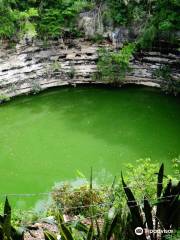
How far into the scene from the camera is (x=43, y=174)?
8719 millimetres

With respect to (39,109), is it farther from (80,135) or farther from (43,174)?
(43,174)

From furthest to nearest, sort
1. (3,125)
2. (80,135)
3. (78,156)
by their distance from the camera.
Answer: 1. (3,125)
2. (80,135)
3. (78,156)

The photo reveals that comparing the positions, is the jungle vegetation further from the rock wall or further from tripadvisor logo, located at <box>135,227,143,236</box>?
tripadvisor logo, located at <box>135,227,143,236</box>

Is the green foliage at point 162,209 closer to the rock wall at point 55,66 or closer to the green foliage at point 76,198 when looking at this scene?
the green foliage at point 76,198

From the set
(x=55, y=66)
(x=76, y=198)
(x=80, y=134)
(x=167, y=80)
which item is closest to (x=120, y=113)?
(x=80, y=134)

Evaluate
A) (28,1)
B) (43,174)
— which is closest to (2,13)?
(28,1)

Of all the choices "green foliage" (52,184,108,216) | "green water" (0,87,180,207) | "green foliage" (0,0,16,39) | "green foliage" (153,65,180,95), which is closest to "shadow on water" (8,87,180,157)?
"green water" (0,87,180,207)

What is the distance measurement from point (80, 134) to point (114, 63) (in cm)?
292

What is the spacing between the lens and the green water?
28.8ft

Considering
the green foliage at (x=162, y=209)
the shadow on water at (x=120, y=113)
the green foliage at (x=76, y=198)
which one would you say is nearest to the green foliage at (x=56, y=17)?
the shadow on water at (x=120, y=113)

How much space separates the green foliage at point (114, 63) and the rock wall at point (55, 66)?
11.4 inches

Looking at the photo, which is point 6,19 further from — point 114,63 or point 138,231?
point 138,231

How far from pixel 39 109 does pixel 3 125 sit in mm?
1173

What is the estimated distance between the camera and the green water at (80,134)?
8789mm
